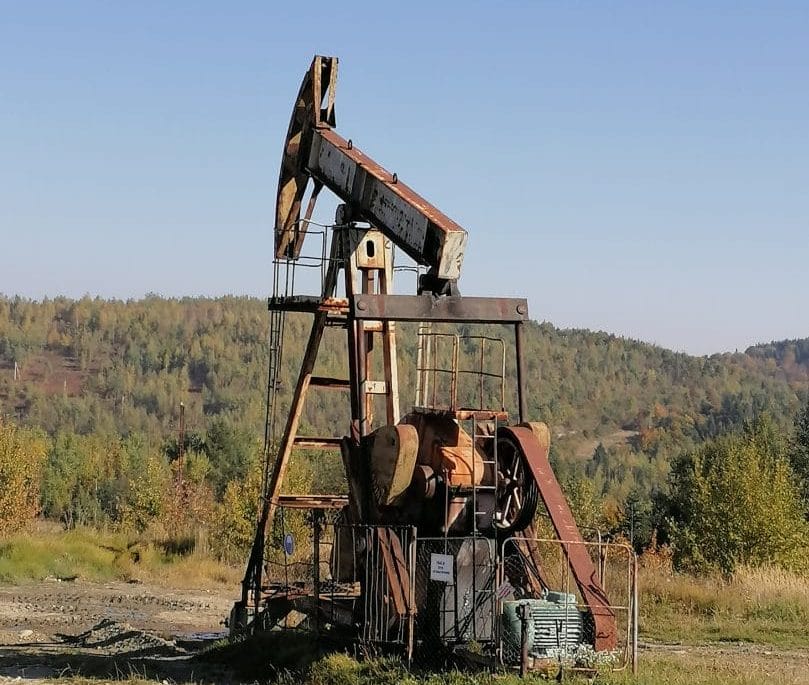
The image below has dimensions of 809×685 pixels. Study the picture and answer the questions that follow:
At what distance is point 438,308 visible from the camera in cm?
1291

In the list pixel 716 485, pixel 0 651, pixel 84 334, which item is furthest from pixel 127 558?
pixel 84 334

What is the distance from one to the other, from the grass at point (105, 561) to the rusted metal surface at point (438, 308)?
51.5 feet

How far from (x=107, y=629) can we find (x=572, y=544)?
9331 millimetres

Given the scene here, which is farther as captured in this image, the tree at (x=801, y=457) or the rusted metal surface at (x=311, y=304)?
the tree at (x=801, y=457)

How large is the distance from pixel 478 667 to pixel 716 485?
32420 mm

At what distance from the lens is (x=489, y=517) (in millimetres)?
12273

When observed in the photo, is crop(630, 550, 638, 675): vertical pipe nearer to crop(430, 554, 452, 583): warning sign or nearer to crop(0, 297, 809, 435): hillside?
crop(430, 554, 452, 583): warning sign

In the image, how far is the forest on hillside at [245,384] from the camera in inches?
5167

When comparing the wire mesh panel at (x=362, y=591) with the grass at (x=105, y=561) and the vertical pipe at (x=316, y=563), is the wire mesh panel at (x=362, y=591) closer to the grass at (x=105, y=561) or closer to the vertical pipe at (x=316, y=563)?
the vertical pipe at (x=316, y=563)

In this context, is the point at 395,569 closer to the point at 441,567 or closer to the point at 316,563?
the point at 441,567

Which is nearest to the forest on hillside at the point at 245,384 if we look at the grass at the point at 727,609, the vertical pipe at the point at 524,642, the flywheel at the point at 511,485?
the grass at the point at 727,609

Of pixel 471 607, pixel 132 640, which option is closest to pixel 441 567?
pixel 471 607

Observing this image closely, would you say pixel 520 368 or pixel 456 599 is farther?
pixel 520 368

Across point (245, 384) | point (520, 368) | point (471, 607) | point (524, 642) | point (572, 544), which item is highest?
point (245, 384)
